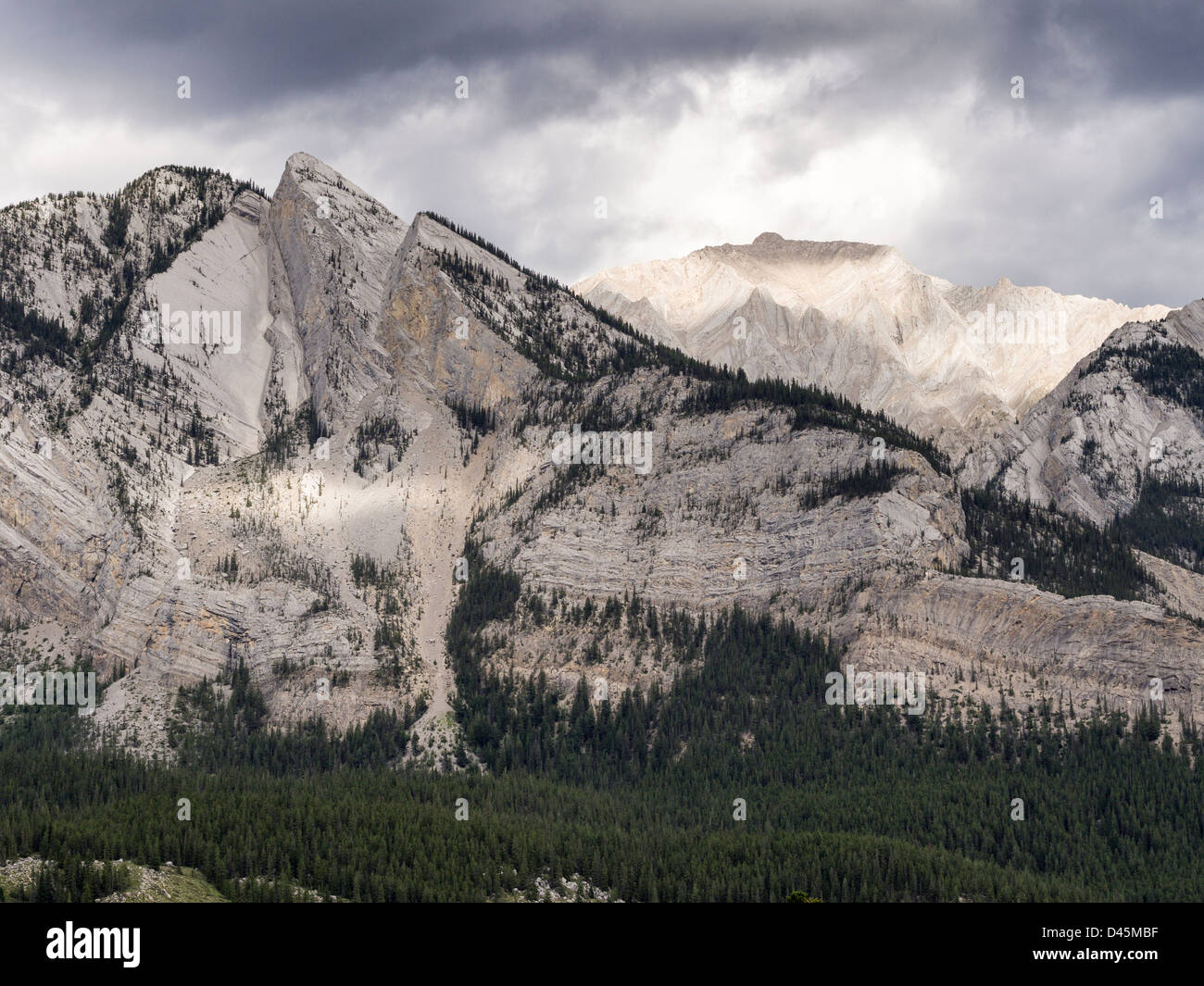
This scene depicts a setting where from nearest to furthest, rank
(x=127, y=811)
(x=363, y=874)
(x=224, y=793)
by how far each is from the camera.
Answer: (x=363, y=874) → (x=127, y=811) → (x=224, y=793)

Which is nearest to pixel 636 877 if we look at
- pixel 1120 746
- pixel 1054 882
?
pixel 1054 882

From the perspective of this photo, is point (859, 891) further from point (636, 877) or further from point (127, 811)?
point (127, 811)

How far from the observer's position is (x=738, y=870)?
6319 inches

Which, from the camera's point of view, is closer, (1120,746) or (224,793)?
(224,793)

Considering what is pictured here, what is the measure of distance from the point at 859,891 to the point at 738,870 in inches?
457

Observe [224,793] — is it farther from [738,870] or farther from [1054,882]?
[1054,882]
